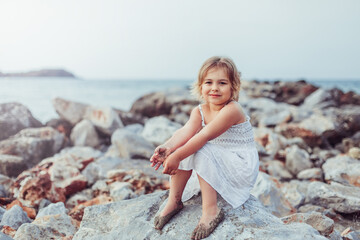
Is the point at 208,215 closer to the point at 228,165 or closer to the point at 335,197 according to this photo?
the point at 228,165

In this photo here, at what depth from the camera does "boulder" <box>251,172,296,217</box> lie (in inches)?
128

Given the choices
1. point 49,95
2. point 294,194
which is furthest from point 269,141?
point 49,95

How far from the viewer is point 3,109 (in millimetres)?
6582

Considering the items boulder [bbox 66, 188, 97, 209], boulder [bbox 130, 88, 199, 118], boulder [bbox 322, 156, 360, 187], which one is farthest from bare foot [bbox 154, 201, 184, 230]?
boulder [bbox 130, 88, 199, 118]

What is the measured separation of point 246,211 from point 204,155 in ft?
1.67

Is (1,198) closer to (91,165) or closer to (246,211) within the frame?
(91,165)

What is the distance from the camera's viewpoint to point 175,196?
2326mm

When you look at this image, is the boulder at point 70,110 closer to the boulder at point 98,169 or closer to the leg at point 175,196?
the boulder at point 98,169

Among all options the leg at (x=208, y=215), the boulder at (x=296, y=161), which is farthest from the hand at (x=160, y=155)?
the boulder at (x=296, y=161)

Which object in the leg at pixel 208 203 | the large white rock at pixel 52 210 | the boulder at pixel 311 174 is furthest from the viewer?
the boulder at pixel 311 174

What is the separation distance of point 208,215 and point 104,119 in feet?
16.7

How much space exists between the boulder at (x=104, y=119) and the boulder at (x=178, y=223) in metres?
4.12

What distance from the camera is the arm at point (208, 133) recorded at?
2.16 meters

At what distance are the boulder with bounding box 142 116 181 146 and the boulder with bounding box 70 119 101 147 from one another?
3.51 feet
